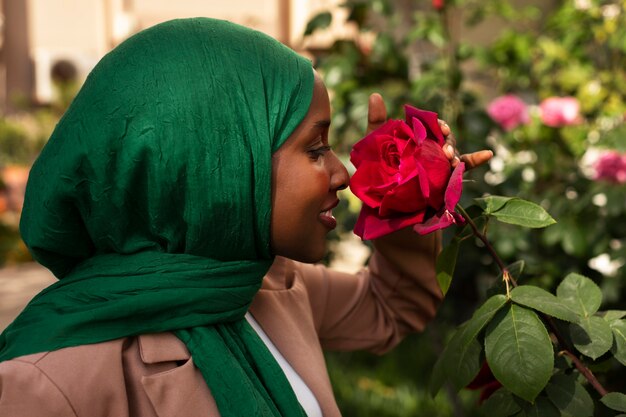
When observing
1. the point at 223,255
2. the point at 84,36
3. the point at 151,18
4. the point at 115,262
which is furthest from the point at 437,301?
the point at 84,36

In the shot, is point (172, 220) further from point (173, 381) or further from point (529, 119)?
point (529, 119)

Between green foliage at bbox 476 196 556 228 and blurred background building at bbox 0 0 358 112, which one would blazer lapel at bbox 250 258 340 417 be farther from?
blurred background building at bbox 0 0 358 112

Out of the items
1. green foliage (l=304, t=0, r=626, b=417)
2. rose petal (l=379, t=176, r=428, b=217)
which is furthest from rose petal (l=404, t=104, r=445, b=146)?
green foliage (l=304, t=0, r=626, b=417)

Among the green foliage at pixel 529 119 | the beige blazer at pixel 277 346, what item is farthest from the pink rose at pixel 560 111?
the beige blazer at pixel 277 346

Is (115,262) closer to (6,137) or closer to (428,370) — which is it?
(428,370)

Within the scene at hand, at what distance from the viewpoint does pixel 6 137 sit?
510 inches

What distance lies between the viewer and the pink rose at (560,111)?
3338 mm

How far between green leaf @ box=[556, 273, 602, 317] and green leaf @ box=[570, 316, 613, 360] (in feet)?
0.09

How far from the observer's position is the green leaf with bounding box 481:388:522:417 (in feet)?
4.84

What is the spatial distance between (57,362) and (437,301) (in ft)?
2.99

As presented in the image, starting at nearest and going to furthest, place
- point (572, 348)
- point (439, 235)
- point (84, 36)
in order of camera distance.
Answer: point (572, 348) < point (439, 235) < point (84, 36)

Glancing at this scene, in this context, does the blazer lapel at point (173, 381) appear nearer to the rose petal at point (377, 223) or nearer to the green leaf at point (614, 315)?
the rose petal at point (377, 223)

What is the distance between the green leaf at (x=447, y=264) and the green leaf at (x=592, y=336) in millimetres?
234

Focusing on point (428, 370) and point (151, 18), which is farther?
point (151, 18)
